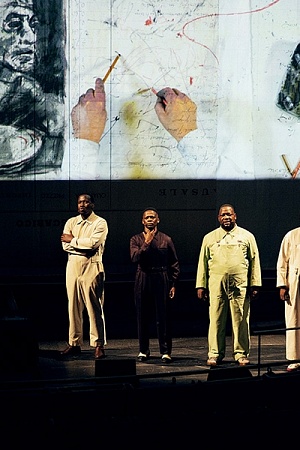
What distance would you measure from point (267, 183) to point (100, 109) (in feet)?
6.17

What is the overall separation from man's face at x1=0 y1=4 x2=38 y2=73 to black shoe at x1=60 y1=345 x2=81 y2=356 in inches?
114

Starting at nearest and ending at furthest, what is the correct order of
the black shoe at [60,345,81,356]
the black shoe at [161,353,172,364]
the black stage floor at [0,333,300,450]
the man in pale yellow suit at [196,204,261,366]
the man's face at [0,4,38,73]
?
the black stage floor at [0,333,300,450], the man in pale yellow suit at [196,204,261,366], the black shoe at [161,353,172,364], the black shoe at [60,345,81,356], the man's face at [0,4,38,73]

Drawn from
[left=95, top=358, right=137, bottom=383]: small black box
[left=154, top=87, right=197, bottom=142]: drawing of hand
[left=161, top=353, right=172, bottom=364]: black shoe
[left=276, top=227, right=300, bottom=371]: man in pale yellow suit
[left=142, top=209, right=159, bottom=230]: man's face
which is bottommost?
[left=161, top=353, right=172, bottom=364]: black shoe

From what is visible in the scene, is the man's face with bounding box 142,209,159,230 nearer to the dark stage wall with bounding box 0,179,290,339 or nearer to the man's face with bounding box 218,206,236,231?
the man's face with bounding box 218,206,236,231

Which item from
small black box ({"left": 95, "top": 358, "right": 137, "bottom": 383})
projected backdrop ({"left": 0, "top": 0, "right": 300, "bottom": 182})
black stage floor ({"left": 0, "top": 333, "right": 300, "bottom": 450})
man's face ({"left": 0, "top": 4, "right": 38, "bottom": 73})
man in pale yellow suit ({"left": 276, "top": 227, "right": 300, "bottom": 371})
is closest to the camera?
black stage floor ({"left": 0, "top": 333, "right": 300, "bottom": 450})

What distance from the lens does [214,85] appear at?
15.5m

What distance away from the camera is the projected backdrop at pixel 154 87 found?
15172 millimetres

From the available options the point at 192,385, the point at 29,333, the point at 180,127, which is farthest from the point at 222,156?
the point at 192,385

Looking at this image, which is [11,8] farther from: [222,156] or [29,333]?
[29,333]

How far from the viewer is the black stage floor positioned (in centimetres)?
1051

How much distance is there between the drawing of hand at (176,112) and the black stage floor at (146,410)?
4.42 metres

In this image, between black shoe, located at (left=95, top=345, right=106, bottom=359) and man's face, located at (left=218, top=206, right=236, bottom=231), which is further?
black shoe, located at (left=95, top=345, right=106, bottom=359)

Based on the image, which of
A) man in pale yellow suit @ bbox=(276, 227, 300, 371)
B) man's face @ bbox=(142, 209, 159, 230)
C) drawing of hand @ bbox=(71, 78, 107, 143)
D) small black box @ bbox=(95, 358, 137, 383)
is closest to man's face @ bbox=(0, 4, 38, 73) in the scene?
drawing of hand @ bbox=(71, 78, 107, 143)

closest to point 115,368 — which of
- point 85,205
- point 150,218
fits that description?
point 150,218
